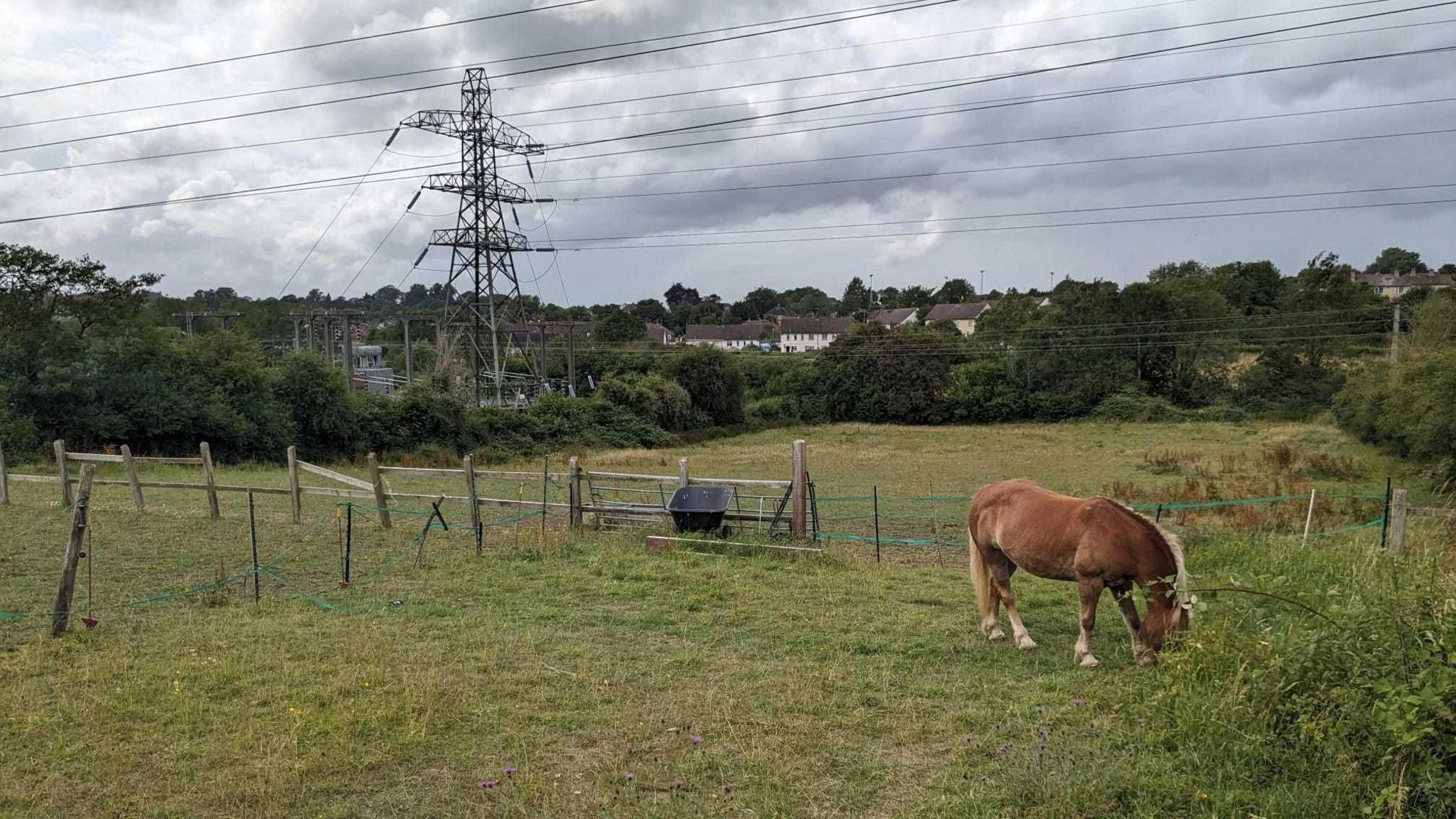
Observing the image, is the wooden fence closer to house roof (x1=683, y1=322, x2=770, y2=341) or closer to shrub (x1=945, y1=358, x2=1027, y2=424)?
shrub (x1=945, y1=358, x2=1027, y2=424)

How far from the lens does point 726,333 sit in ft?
371

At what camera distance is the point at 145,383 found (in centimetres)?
2894

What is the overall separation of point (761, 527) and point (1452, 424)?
2058 centimetres

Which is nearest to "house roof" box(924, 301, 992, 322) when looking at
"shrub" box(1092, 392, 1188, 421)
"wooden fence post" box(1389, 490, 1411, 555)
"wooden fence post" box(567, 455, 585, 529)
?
"shrub" box(1092, 392, 1188, 421)

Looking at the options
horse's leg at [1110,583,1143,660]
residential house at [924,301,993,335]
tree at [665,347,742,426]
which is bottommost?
horse's leg at [1110,583,1143,660]

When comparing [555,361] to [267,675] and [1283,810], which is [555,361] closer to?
[267,675]

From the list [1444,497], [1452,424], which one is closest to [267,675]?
[1444,497]

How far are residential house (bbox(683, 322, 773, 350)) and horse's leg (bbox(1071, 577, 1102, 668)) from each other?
100171 millimetres

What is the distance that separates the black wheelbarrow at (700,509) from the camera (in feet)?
41.7

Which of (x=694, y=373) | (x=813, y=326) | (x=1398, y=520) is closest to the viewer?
(x=1398, y=520)

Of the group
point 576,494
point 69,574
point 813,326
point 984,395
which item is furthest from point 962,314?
point 69,574

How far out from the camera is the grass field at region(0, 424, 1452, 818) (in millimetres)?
4855

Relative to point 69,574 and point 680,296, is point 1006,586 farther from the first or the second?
point 680,296

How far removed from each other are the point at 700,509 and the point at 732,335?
3989 inches
